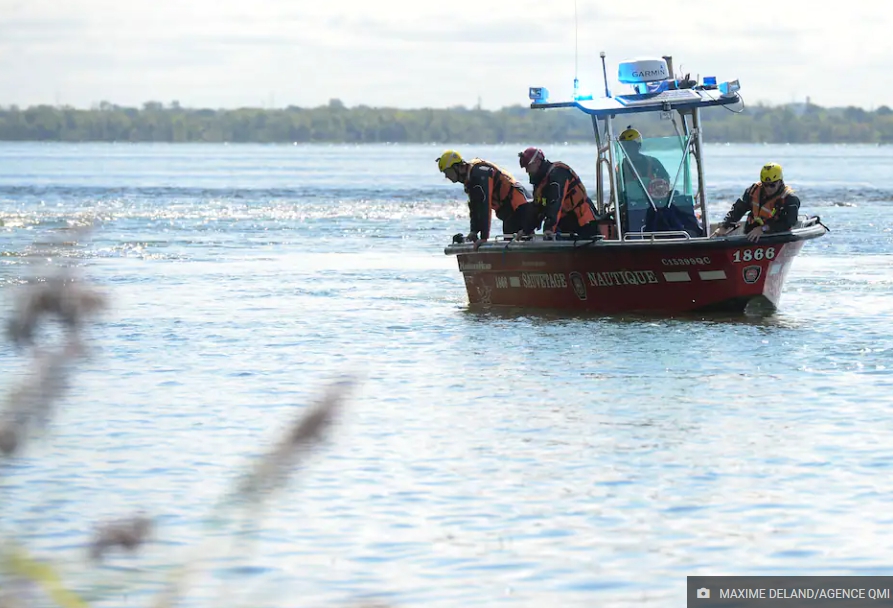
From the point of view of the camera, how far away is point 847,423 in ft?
33.5

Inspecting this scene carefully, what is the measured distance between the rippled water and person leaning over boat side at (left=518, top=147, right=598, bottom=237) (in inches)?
38.0

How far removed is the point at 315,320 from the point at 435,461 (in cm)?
845

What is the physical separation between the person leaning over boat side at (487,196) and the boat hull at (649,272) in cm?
33

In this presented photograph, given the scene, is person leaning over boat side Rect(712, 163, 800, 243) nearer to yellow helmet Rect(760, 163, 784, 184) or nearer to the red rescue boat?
yellow helmet Rect(760, 163, 784, 184)

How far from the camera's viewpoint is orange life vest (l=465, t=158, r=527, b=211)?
1641 cm

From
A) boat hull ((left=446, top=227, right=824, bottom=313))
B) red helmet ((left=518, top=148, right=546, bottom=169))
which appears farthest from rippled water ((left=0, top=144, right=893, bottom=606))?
red helmet ((left=518, top=148, right=546, bottom=169))

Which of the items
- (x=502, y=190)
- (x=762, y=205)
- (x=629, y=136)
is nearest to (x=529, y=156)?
(x=502, y=190)

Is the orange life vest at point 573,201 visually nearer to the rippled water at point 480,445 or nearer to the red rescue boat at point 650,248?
the red rescue boat at point 650,248

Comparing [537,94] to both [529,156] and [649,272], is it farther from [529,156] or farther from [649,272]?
[649,272]

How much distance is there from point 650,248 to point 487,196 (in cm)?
215

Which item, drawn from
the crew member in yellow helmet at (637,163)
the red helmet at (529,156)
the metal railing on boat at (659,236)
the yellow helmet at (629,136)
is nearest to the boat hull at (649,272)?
the metal railing on boat at (659,236)

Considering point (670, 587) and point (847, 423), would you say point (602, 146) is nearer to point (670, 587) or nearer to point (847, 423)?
point (847, 423)

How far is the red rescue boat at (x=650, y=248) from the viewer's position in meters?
15.1

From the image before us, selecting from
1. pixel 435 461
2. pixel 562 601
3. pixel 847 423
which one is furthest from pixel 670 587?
pixel 847 423
